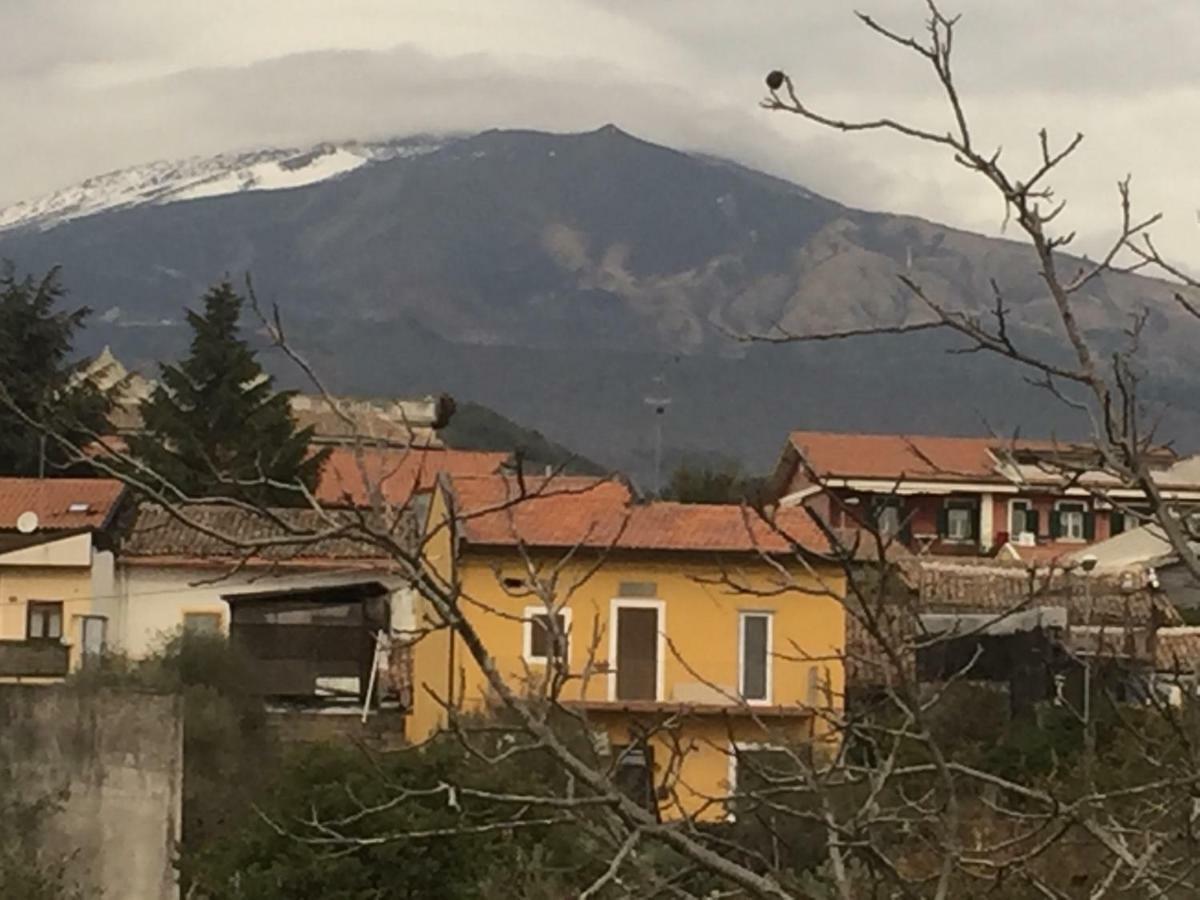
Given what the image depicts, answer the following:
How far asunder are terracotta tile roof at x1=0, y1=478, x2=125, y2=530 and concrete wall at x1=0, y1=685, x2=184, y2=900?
15.8m

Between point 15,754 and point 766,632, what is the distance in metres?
11.0

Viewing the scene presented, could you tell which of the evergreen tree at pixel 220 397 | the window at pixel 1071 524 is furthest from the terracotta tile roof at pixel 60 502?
the window at pixel 1071 524

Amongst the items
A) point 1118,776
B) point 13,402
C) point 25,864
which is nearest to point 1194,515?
point 13,402

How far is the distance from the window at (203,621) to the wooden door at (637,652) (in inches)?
190

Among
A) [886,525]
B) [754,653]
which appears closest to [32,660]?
[754,653]

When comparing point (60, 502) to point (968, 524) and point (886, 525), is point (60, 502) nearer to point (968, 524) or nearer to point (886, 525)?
point (968, 524)

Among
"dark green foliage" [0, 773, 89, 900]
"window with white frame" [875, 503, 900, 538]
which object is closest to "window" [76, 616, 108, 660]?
"dark green foliage" [0, 773, 89, 900]

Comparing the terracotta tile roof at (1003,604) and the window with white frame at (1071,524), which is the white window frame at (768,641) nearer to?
the terracotta tile roof at (1003,604)

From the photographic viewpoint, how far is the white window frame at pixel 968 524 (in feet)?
159

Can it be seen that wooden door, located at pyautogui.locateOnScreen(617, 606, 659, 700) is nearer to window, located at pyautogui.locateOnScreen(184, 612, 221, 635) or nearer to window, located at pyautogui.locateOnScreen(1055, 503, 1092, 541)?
window, located at pyautogui.locateOnScreen(184, 612, 221, 635)

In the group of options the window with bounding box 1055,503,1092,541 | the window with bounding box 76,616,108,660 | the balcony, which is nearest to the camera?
the balcony

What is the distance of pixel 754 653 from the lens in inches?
1062

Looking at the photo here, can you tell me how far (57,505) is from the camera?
35344mm

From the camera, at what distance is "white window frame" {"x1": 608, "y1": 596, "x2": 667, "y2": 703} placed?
2619cm
